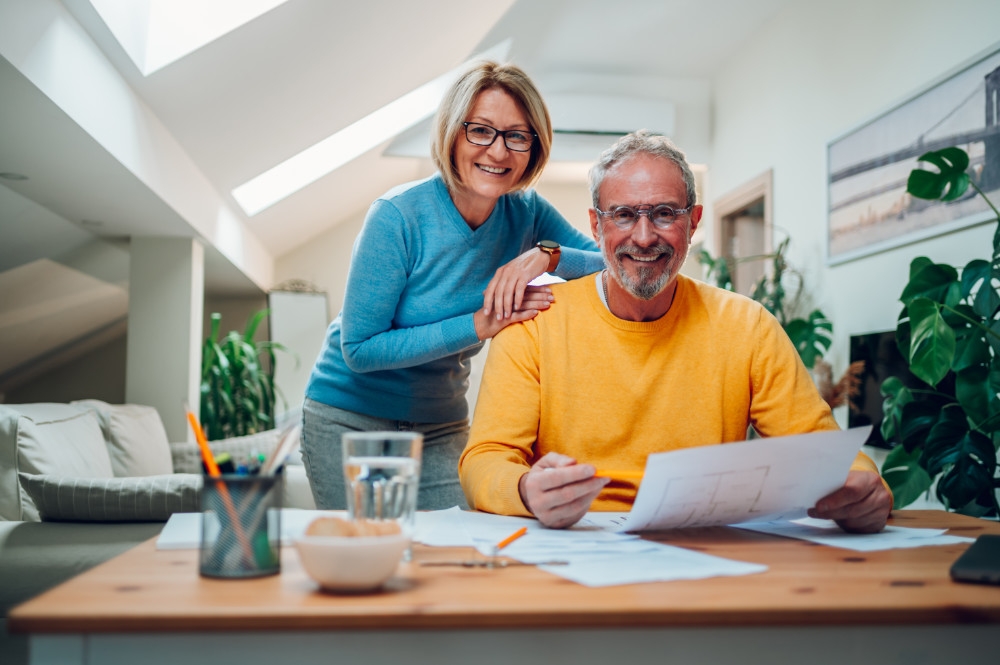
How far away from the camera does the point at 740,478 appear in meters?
0.97

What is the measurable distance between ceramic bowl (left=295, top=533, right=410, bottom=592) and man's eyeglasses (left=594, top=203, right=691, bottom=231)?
0.93m

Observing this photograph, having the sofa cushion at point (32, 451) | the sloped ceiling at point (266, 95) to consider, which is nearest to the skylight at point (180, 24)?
the sloped ceiling at point (266, 95)

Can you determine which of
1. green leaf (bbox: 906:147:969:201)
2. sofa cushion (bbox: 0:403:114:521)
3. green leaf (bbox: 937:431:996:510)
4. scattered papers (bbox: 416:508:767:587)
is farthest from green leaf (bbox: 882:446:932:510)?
sofa cushion (bbox: 0:403:114:521)

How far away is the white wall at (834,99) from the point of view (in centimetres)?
352

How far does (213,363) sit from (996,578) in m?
4.56

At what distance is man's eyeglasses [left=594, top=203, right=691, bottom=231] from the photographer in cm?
147

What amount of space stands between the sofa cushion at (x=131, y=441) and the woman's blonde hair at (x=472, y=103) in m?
2.33

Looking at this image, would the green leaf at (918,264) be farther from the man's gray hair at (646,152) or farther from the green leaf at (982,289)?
the man's gray hair at (646,152)

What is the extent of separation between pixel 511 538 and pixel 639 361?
0.58m

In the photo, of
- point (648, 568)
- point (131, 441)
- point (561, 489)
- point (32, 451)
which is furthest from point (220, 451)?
point (648, 568)

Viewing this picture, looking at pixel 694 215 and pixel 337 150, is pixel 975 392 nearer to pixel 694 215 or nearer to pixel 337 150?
pixel 694 215

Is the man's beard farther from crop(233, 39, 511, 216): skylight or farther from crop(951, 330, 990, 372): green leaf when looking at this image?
crop(233, 39, 511, 216): skylight

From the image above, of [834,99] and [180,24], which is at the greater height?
[834,99]

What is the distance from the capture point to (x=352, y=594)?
689 millimetres
